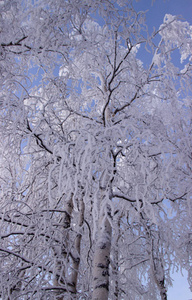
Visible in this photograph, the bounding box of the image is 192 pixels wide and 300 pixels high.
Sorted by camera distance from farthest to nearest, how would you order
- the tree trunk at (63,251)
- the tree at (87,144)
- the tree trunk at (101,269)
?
the tree trunk at (63,251), the tree trunk at (101,269), the tree at (87,144)

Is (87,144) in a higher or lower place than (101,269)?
higher

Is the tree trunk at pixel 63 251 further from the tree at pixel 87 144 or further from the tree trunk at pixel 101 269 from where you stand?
the tree trunk at pixel 101 269

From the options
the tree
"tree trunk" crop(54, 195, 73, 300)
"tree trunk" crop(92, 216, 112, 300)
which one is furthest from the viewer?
"tree trunk" crop(54, 195, 73, 300)

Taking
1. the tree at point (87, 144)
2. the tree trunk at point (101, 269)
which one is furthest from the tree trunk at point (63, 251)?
the tree trunk at point (101, 269)

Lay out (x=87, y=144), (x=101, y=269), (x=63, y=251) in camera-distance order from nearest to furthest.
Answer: (x=87, y=144)
(x=101, y=269)
(x=63, y=251)

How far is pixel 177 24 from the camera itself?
4430mm

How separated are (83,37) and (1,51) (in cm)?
111

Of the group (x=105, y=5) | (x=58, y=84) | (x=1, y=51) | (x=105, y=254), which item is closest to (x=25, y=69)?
(x=1, y=51)

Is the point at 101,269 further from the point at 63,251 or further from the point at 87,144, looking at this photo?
the point at 87,144

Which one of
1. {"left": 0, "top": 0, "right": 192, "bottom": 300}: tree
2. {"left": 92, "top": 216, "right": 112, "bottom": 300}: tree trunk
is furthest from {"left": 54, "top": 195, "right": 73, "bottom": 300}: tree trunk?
{"left": 92, "top": 216, "right": 112, "bottom": 300}: tree trunk

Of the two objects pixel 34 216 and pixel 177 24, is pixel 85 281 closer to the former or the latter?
pixel 34 216

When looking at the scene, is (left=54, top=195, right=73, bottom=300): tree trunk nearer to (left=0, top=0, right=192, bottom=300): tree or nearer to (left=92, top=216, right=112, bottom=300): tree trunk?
(left=0, top=0, right=192, bottom=300): tree

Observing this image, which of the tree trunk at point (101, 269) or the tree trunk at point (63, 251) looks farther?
the tree trunk at point (63, 251)

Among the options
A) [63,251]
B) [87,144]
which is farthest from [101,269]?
[87,144]
